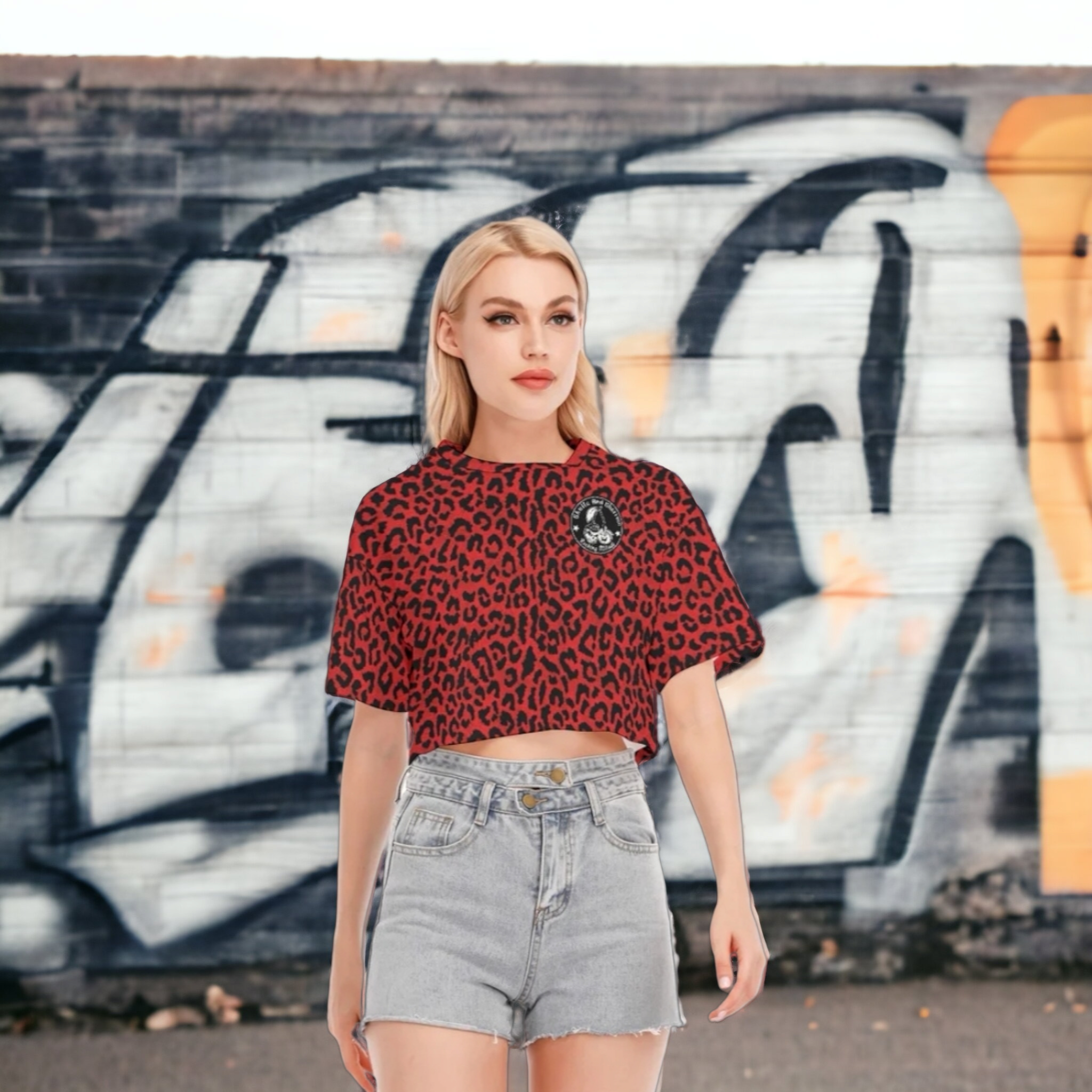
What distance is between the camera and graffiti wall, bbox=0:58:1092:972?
3.70 metres

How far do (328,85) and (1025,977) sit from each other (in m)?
3.45

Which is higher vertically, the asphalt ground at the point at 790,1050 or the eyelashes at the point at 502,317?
the eyelashes at the point at 502,317

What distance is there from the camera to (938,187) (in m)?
3.85

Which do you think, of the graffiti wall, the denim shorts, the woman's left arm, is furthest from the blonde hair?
the graffiti wall

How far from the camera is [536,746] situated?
1672 mm

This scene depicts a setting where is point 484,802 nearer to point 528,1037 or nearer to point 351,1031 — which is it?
point 528,1037

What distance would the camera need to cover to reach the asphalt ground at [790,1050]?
132 inches

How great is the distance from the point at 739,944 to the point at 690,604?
0.47m

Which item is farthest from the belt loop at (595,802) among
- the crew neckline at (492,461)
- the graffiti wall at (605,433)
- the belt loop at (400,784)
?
the graffiti wall at (605,433)

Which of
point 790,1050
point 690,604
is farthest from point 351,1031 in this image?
point 790,1050

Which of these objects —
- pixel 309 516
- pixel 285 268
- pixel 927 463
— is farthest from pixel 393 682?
pixel 927 463

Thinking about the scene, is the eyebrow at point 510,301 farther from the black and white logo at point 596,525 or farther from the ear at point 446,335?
the black and white logo at point 596,525

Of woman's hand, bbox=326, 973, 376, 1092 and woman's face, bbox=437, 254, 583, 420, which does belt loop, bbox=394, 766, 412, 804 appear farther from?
woman's face, bbox=437, 254, 583, 420

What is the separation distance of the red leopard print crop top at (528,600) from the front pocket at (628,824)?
0.31 ft
